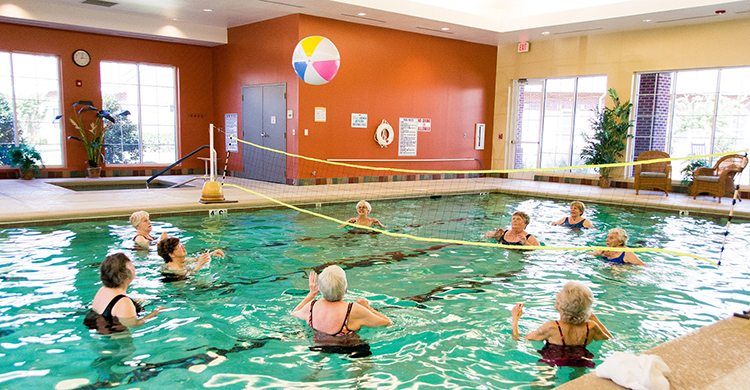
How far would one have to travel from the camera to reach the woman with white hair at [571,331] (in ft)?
11.3

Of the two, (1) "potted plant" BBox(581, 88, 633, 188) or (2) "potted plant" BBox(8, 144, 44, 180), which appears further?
(1) "potted plant" BBox(581, 88, 633, 188)

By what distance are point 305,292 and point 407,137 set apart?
9.57 metres

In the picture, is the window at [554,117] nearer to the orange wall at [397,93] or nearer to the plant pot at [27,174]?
the orange wall at [397,93]

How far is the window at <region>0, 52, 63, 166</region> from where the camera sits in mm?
12094

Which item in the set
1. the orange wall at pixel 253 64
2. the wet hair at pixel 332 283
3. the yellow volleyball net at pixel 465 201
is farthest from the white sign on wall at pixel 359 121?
the wet hair at pixel 332 283

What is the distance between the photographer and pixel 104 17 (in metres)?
12.2

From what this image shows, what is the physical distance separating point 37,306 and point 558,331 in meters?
4.12

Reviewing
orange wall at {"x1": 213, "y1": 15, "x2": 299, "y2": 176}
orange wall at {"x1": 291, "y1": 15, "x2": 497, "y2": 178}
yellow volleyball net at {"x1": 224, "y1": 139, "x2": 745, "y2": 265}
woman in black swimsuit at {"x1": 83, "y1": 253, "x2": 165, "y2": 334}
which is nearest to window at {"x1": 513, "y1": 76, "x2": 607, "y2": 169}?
yellow volleyball net at {"x1": 224, "y1": 139, "x2": 745, "y2": 265}

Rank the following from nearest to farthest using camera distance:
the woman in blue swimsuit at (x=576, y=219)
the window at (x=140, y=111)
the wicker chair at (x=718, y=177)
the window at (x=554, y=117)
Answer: the woman in blue swimsuit at (x=576, y=219)
the wicker chair at (x=718, y=177)
the window at (x=140, y=111)
the window at (x=554, y=117)

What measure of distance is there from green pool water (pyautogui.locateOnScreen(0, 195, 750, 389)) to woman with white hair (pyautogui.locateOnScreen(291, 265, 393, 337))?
15 cm

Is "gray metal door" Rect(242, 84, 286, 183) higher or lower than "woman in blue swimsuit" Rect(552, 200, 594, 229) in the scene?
higher

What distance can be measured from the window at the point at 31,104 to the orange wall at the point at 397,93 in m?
6.00

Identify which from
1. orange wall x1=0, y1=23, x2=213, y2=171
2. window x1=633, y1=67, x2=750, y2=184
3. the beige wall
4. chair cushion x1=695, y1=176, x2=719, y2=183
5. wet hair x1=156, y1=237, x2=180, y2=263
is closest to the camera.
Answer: wet hair x1=156, y1=237, x2=180, y2=263

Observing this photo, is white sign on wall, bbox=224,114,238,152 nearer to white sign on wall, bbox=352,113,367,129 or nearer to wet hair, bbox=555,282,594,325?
white sign on wall, bbox=352,113,367,129
